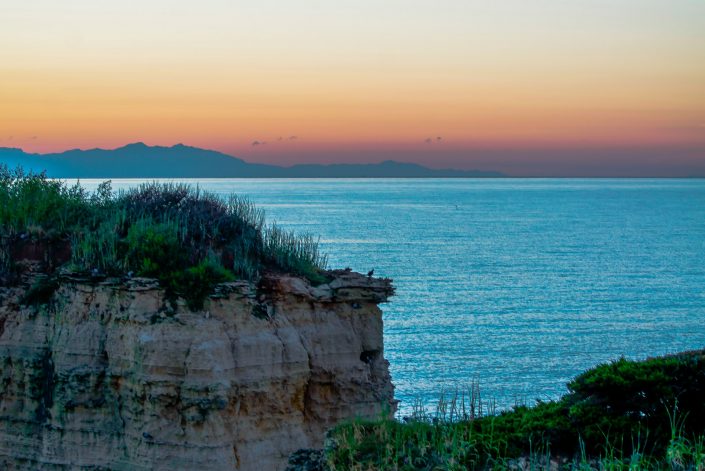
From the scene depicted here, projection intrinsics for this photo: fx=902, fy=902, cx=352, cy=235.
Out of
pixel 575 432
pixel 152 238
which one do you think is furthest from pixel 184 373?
pixel 575 432

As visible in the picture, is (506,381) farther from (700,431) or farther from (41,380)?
(700,431)

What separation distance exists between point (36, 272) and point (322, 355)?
706 centimetres

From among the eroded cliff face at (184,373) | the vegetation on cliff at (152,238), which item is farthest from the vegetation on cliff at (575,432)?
the vegetation on cliff at (152,238)

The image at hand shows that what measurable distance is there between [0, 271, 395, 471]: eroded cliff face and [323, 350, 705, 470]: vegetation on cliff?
5481 millimetres

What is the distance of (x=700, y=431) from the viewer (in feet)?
41.5

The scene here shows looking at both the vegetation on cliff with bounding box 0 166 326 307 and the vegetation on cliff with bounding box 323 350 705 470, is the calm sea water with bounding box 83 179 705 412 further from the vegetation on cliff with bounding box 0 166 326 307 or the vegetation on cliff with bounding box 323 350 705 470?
the vegetation on cliff with bounding box 323 350 705 470

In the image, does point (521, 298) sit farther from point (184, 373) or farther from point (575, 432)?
point (575, 432)

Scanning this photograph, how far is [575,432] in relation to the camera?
41.5 feet

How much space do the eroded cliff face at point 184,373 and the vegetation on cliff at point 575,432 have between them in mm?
5481

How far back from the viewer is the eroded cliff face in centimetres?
1808

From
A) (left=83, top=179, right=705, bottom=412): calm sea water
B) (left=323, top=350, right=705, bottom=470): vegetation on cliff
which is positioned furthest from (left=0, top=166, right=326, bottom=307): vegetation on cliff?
(left=83, top=179, right=705, bottom=412): calm sea water

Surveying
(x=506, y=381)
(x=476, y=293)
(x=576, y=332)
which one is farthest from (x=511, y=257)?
(x=506, y=381)

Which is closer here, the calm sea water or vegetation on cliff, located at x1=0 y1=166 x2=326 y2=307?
vegetation on cliff, located at x1=0 y1=166 x2=326 y2=307

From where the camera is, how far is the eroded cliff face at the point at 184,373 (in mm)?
18078
